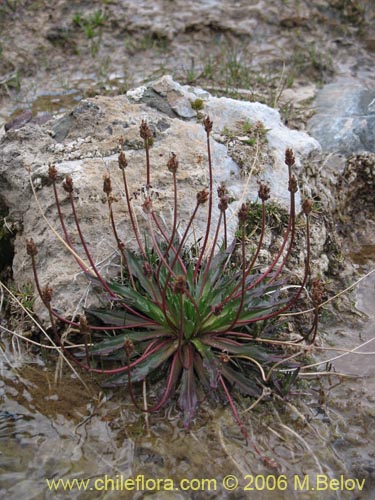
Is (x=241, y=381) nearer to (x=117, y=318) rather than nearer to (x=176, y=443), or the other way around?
(x=176, y=443)

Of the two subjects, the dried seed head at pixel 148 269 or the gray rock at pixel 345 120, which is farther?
the gray rock at pixel 345 120

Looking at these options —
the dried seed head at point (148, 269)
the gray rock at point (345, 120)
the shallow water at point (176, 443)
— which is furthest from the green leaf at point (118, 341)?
the gray rock at point (345, 120)

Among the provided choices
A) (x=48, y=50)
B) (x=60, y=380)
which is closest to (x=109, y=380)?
(x=60, y=380)

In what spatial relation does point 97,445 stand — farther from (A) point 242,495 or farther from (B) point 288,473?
(B) point 288,473

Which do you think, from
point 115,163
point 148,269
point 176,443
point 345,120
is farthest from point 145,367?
point 345,120

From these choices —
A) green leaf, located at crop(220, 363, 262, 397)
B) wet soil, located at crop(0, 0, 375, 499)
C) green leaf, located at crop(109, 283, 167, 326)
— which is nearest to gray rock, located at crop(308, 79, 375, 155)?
wet soil, located at crop(0, 0, 375, 499)

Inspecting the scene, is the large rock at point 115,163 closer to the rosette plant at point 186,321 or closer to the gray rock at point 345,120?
the rosette plant at point 186,321

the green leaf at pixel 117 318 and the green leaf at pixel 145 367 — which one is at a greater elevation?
the green leaf at pixel 117 318
